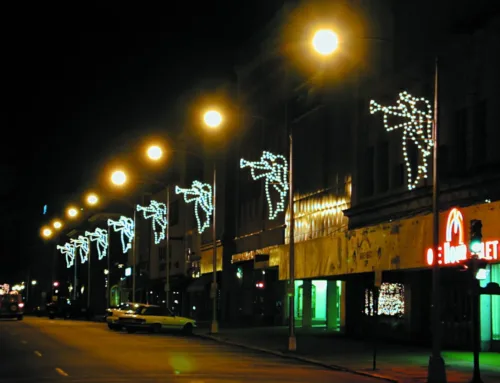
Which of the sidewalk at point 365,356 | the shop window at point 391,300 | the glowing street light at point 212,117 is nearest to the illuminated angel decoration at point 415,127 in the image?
the shop window at point 391,300

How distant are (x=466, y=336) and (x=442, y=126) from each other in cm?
689

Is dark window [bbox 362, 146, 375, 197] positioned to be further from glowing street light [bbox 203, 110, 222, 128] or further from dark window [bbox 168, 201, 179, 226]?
dark window [bbox 168, 201, 179, 226]

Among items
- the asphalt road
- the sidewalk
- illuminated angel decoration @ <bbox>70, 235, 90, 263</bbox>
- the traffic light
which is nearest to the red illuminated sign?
the sidewalk

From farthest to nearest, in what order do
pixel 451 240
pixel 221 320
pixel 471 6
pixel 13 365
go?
pixel 221 320
pixel 471 6
pixel 451 240
pixel 13 365

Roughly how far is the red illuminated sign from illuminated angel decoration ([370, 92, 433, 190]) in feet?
15.7

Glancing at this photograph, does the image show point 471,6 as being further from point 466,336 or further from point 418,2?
point 466,336

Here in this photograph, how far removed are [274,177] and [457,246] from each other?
22977mm

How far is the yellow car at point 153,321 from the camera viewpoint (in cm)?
4144

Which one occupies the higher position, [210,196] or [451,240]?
[210,196]

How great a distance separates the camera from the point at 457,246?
23.8 meters

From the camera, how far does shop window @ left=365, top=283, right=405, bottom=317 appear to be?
3334cm

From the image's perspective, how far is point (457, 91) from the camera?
1104 inches

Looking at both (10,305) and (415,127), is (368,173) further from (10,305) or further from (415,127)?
(10,305)

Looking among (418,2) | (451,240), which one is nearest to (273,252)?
(418,2)
